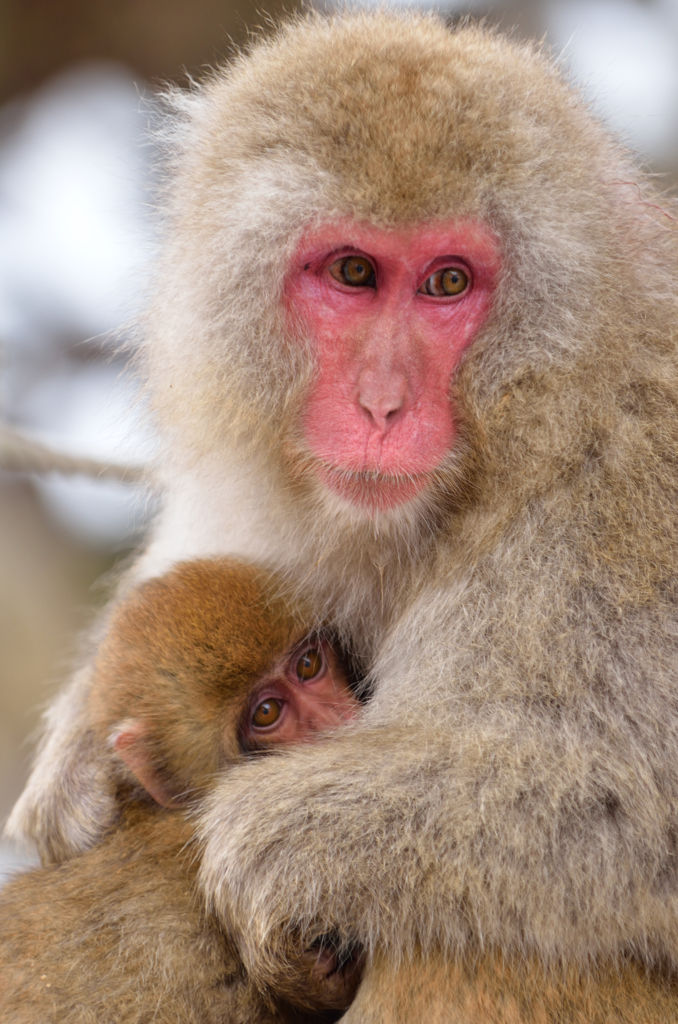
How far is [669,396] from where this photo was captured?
7.97 ft

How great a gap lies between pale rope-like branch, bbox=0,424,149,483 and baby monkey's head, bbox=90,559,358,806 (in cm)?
102

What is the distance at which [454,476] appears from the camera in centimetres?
247

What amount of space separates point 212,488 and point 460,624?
91 cm

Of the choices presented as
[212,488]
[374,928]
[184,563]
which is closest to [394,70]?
[212,488]

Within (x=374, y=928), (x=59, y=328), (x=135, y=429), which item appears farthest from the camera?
(x=59, y=328)

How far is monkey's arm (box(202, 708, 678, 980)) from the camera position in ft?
7.11

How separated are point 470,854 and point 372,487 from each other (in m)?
0.83

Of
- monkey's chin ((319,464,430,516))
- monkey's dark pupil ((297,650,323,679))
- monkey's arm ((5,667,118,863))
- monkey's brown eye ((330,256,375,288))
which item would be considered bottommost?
monkey's arm ((5,667,118,863))

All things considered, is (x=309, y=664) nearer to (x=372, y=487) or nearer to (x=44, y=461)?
(x=372, y=487)

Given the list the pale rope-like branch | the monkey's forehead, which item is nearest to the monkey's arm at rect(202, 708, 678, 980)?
the monkey's forehead

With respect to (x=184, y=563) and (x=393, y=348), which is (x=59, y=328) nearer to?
(x=184, y=563)

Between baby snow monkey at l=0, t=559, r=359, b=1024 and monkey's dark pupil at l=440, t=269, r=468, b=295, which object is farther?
monkey's dark pupil at l=440, t=269, r=468, b=295

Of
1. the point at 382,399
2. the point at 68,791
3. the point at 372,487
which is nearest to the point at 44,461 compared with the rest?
the point at 68,791

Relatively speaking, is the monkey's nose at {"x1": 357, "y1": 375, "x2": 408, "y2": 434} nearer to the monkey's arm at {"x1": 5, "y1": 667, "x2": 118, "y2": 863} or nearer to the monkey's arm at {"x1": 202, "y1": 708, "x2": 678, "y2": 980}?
the monkey's arm at {"x1": 202, "y1": 708, "x2": 678, "y2": 980}
